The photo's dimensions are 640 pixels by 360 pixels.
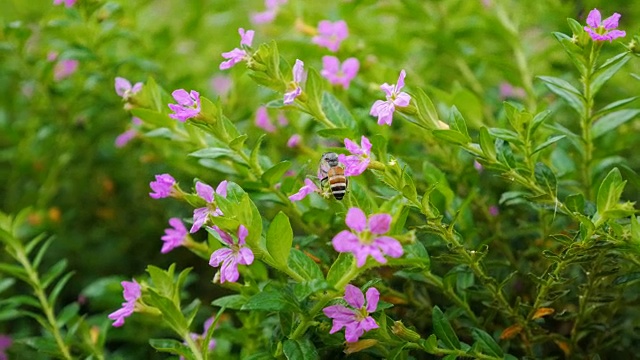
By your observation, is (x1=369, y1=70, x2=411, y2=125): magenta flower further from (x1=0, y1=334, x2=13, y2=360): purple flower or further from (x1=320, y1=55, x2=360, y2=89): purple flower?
(x1=0, y1=334, x2=13, y2=360): purple flower

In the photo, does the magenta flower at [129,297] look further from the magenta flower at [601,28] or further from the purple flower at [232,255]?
the magenta flower at [601,28]

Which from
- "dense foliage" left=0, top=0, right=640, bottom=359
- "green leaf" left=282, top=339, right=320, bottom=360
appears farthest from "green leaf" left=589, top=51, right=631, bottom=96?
"green leaf" left=282, top=339, right=320, bottom=360

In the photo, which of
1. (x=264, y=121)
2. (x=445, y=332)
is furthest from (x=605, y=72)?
(x=264, y=121)

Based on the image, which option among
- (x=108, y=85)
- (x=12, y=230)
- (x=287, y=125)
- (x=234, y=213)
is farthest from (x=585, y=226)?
(x=108, y=85)

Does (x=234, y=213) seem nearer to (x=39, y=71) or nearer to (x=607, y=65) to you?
(x=607, y=65)

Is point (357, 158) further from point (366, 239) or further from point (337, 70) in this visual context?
point (337, 70)

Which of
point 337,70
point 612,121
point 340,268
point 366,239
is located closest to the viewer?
point 366,239

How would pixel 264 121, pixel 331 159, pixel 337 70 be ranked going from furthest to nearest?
pixel 264 121, pixel 337 70, pixel 331 159

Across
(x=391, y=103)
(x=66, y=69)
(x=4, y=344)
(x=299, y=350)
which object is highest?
(x=391, y=103)

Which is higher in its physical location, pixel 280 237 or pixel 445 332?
pixel 280 237
